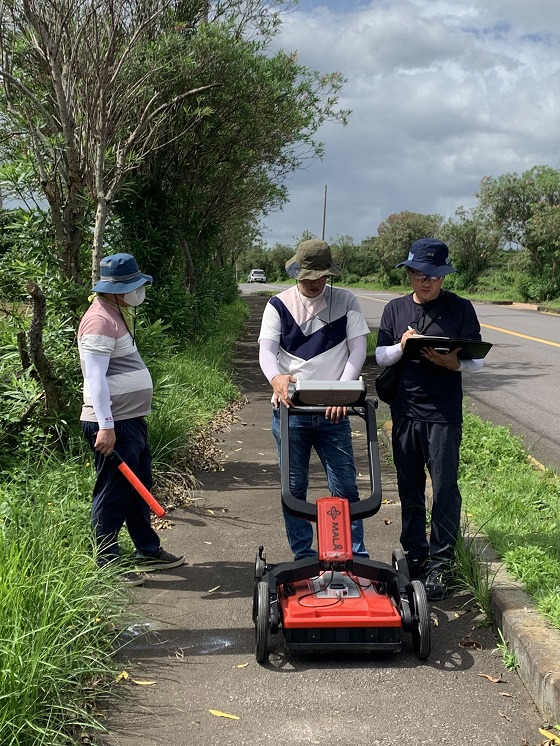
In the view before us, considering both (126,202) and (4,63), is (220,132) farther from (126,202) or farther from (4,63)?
(4,63)

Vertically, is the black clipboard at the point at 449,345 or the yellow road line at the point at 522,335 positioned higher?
the black clipboard at the point at 449,345

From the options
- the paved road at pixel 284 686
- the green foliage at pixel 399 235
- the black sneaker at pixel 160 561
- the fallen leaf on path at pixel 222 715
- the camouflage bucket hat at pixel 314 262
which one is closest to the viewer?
the paved road at pixel 284 686

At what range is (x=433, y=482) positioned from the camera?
4.55 meters

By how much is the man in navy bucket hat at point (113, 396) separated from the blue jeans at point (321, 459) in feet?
3.04

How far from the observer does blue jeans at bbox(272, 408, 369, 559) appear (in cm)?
432

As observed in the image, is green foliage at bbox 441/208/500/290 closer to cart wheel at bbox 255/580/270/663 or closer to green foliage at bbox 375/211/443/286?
green foliage at bbox 375/211/443/286

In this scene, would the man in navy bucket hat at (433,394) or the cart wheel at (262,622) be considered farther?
the man in navy bucket hat at (433,394)

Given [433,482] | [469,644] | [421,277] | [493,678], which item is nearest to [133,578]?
[433,482]

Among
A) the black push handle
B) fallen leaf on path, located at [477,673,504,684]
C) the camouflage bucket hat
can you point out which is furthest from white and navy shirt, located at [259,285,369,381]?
fallen leaf on path, located at [477,673,504,684]

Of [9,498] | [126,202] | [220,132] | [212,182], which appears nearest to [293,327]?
[9,498]

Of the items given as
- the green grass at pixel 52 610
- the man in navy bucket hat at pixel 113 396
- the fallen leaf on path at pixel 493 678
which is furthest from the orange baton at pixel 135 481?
the fallen leaf on path at pixel 493 678

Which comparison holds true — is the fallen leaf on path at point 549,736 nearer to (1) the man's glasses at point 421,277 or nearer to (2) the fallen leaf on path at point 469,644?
(2) the fallen leaf on path at point 469,644

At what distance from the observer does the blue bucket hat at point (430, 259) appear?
428 cm

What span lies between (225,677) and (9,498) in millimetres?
1922
